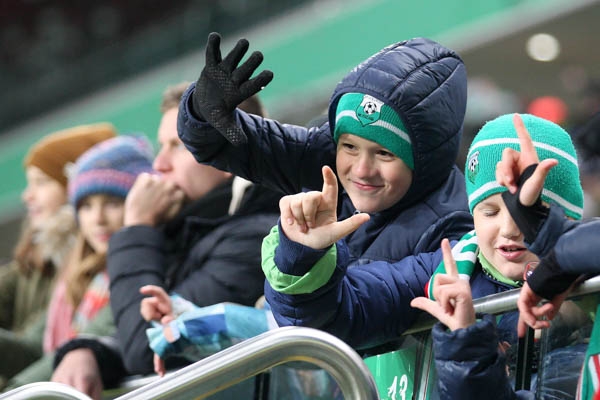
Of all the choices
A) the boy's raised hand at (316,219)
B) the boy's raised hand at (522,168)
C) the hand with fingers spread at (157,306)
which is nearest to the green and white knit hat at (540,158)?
the boy's raised hand at (522,168)

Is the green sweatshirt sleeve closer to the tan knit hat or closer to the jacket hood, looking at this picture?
the jacket hood

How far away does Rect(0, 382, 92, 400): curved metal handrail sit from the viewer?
1934 millimetres

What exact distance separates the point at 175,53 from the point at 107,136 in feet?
20.9

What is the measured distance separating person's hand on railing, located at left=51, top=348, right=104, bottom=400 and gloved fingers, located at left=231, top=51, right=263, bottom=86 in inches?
41.6

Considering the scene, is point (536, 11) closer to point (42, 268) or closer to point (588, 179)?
point (588, 179)

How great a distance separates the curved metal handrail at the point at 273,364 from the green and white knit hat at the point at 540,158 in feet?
1.43

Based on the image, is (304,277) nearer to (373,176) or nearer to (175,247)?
(373,176)

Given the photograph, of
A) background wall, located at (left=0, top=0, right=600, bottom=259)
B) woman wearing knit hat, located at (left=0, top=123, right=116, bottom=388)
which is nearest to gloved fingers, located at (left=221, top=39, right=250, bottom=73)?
woman wearing knit hat, located at (left=0, top=123, right=116, bottom=388)

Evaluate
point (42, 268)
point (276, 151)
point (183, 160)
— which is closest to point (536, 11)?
point (42, 268)

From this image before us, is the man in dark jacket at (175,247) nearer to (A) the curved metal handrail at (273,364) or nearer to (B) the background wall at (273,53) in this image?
(A) the curved metal handrail at (273,364)

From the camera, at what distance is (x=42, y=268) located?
163 inches

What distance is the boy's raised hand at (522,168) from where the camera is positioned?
1.76 m

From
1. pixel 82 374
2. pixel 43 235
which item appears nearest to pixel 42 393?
pixel 82 374

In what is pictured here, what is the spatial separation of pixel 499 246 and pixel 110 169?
73.2 inches
